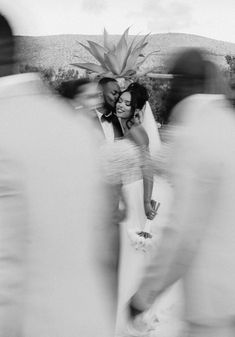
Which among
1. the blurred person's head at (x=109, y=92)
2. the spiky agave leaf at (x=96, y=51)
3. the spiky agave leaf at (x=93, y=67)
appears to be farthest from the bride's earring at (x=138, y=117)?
the spiky agave leaf at (x=96, y=51)

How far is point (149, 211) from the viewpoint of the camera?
16.0 ft

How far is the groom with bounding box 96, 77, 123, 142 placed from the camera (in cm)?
531

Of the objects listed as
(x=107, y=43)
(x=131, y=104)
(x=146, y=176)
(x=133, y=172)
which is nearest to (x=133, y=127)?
(x=131, y=104)

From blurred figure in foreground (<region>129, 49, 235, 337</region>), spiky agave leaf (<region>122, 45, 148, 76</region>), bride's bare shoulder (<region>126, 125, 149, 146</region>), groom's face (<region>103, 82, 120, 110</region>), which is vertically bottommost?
spiky agave leaf (<region>122, 45, 148, 76</region>)

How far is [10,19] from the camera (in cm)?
226

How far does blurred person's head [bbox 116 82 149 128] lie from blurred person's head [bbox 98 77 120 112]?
0.04 metres

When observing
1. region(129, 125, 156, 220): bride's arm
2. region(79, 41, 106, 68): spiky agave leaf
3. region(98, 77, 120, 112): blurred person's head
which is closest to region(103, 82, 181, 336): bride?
region(129, 125, 156, 220): bride's arm

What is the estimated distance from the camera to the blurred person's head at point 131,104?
5359mm

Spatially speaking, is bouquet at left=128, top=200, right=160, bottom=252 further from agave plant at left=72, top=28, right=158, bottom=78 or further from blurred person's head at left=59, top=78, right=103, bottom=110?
agave plant at left=72, top=28, right=158, bottom=78

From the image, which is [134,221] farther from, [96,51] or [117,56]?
[96,51]

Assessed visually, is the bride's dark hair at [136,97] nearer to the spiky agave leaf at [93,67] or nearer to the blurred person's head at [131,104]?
the blurred person's head at [131,104]

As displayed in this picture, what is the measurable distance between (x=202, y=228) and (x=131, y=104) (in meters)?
3.15

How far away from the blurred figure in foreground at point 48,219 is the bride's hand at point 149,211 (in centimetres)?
269

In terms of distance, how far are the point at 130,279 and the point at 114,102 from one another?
114 centimetres
